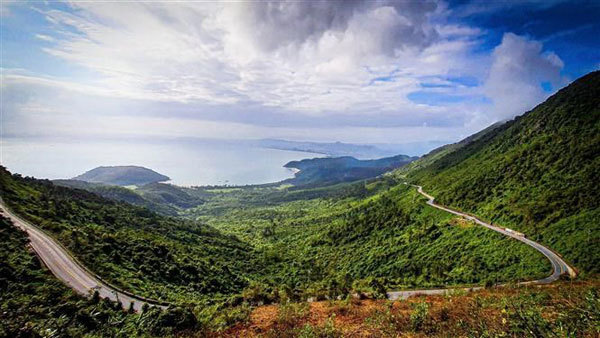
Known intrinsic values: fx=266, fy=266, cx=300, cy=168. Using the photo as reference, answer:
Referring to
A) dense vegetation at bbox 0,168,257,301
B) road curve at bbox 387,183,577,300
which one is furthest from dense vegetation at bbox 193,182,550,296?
dense vegetation at bbox 0,168,257,301

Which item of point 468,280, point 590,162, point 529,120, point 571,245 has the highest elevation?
point 529,120

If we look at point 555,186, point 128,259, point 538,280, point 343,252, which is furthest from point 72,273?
point 555,186

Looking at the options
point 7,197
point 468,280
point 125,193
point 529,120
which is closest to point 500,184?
point 468,280

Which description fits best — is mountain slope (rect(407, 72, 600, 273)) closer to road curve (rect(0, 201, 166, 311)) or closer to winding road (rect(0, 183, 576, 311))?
winding road (rect(0, 183, 576, 311))

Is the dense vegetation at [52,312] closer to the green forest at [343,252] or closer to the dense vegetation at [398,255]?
the green forest at [343,252]

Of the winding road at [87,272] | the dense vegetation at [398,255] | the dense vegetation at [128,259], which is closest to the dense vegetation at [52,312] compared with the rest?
the winding road at [87,272]

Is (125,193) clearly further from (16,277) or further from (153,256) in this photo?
(16,277)
